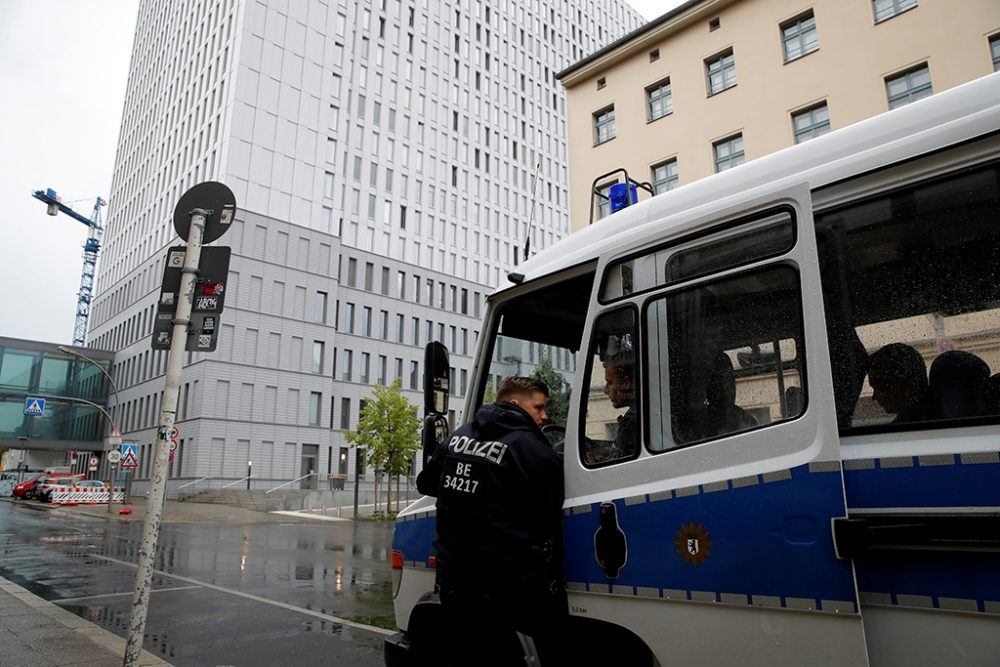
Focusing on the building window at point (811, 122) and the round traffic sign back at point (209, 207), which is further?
the building window at point (811, 122)

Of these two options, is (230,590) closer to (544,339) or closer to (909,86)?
(544,339)

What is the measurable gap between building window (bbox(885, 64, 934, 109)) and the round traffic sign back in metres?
18.2

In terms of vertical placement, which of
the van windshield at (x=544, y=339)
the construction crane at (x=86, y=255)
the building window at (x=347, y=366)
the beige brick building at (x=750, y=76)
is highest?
the construction crane at (x=86, y=255)

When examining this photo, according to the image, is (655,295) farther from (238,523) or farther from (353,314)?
(353,314)

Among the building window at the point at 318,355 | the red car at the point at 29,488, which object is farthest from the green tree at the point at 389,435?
the red car at the point at 29,488

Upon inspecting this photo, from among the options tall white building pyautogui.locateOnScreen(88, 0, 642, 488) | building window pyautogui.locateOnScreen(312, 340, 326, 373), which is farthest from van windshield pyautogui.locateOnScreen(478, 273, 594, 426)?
building window pyautogui.locateOnScreen(312, 340, 326, 373)

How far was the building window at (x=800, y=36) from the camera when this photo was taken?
20688 millimetres

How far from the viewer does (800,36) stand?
21094 millimetres

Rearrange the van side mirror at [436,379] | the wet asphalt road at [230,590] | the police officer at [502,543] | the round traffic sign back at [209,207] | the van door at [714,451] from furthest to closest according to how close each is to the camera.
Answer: the wet asphalt road at [230,590]
the round traffic sign back at [209,207]
the van side mirror at [436,379]
the police officer at [502,543]
the van door at [714,451]

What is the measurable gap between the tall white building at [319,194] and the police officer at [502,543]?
41.6 m

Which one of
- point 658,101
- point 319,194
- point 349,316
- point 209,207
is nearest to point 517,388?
point 209,207

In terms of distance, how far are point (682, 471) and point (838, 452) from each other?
56 centimetres

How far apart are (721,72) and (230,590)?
21.7m

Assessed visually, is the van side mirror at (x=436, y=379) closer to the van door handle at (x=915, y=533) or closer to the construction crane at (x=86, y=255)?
the van door handle at (x=915, y=533)
